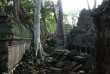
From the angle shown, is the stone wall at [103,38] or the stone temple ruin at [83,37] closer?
the stone wall at [103,38]

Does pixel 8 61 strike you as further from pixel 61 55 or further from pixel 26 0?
pixel 26 0

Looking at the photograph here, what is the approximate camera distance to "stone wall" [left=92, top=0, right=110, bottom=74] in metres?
3.68

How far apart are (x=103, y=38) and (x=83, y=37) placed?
706cm

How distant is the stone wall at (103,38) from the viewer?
145 inches

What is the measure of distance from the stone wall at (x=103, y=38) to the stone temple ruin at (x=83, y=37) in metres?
2.87

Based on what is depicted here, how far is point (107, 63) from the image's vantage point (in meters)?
3.70

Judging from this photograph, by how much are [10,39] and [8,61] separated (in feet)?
2.39

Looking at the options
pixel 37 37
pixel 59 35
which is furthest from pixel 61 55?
pixel 59 35

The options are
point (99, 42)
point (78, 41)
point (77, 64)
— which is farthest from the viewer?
point (78, 41)

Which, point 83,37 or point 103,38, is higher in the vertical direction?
point 103,38

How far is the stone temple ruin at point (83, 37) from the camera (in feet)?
32.8

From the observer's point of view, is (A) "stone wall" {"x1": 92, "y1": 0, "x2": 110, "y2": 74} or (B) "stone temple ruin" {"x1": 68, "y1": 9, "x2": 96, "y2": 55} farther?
(B) "stone temple ruin" {"x1": 68, "y1": 9, "x2": 96, "y2": 55}

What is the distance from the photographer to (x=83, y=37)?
1099 centimetres

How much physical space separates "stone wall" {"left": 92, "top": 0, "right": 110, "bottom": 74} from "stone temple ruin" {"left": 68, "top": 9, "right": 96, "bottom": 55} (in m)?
2.87
